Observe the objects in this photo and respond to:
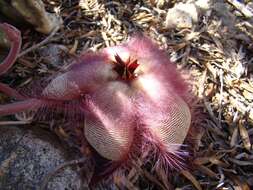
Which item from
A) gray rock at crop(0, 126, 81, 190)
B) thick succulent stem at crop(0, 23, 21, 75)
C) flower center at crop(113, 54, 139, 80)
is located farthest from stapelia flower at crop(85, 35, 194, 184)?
thick succulent stem at crop(0, 23, 21, 75)

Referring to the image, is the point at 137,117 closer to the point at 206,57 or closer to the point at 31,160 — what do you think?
the point at 31,160

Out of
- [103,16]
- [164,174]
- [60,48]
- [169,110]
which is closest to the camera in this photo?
[169,110]

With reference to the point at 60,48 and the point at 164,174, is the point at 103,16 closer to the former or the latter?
the point at 60,48

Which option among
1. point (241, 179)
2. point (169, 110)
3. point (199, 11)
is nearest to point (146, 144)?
point (169, 110)

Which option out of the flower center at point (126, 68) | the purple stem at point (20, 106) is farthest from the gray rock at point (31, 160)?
the flower center at point (126, 68)

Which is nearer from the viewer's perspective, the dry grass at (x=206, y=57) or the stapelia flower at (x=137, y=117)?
the stapelia flower at (x=137, y=117)

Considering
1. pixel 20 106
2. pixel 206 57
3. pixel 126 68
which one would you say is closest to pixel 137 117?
pixel 126 68

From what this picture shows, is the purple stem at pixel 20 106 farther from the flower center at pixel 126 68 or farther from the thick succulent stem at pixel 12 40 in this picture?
the flower center at pixel 126 68

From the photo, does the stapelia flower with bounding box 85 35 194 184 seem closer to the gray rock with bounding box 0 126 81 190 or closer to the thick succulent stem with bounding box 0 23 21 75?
the gray rock with bounding box 0 126 81 190
